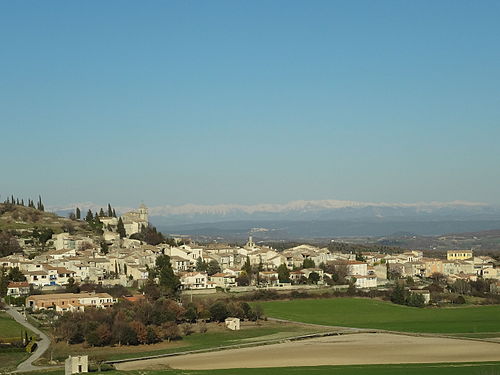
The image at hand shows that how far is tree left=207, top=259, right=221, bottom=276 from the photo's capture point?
83.1 m

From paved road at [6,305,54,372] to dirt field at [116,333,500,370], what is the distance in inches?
189

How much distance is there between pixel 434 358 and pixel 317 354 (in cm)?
654

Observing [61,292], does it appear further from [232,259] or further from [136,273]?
[232,259]

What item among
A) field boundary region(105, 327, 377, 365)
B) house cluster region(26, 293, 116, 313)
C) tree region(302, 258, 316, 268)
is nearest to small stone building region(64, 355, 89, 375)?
field boundary region(105, 327, 377, 365)

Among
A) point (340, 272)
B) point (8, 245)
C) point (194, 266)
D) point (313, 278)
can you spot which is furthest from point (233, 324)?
point (8, 245)

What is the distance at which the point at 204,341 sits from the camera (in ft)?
166

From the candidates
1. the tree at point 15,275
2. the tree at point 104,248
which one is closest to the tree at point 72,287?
the tree at point 15,275

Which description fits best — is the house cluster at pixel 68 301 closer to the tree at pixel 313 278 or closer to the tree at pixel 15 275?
the tree at pixel 15 275

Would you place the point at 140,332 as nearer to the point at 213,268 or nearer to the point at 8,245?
the point at 213,268

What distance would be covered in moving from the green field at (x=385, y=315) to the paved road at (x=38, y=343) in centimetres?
1951

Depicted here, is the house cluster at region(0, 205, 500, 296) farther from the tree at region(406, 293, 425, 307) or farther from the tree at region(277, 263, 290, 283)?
the tree at region(406, 293, 425, 307)

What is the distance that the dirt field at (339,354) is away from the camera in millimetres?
40938

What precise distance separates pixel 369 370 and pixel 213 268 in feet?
157

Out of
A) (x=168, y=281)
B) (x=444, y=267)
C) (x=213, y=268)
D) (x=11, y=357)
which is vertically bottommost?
(x=11, y=357)
